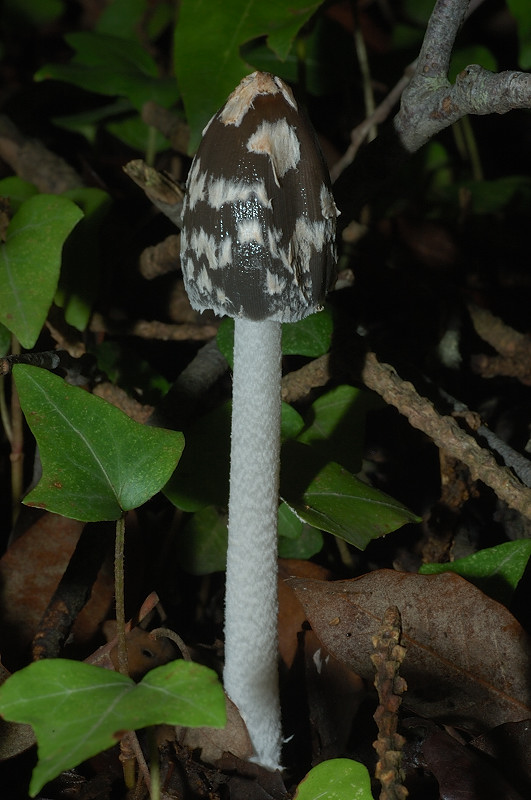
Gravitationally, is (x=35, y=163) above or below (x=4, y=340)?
above

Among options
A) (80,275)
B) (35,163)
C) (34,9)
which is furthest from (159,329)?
(34,9)

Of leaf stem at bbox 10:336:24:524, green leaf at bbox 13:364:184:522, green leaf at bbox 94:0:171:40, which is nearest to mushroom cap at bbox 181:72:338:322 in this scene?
green leaf at bbox 13:364:184:522

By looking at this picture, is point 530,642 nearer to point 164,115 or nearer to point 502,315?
point 502,315

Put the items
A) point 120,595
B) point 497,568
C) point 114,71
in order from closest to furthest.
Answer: point 120,595 < point 497,568 < point 114,71

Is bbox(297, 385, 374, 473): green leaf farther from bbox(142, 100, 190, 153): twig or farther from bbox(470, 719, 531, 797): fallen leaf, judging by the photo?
bbox(142, 100, 190, 153): twig

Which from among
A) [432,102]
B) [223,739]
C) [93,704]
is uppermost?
[432,102]

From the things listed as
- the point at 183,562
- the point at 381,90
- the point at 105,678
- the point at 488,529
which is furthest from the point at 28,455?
the point at 381,90

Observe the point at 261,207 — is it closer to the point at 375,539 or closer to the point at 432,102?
the point at 432,102
